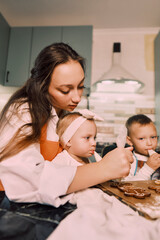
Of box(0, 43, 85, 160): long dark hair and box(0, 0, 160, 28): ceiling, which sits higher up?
box(0, 0, 160, 28): ceiling

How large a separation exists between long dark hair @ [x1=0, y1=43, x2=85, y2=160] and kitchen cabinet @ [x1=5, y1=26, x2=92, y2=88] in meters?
1.69

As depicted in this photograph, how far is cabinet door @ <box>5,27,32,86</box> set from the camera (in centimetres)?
268

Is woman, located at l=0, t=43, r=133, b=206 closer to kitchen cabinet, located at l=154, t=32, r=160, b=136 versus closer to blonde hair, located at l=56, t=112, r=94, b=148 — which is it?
blonde hair, located at l=56, t=112, r=94, b=148

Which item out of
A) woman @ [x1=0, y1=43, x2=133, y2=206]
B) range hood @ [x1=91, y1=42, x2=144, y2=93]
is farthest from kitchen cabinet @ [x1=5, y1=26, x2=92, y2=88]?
woman @ [x1=0, y1=43, x2=133, y2=206]

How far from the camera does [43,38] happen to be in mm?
2725

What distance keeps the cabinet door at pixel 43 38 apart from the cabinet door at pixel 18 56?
0.25 ft

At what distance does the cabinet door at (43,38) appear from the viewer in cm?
271

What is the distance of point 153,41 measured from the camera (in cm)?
282

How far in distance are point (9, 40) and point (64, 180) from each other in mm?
2832

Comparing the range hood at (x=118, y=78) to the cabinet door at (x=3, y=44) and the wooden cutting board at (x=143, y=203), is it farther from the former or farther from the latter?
the wooden cutting board at (x=143, y=203)

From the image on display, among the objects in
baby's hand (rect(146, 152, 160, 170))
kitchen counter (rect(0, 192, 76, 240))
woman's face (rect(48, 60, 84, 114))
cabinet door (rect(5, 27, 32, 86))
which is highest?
cabinet door (rect(5, 27, 32, 86))

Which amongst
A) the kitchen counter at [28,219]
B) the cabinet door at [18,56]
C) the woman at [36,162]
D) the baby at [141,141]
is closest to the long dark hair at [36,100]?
the woman at [36,162]

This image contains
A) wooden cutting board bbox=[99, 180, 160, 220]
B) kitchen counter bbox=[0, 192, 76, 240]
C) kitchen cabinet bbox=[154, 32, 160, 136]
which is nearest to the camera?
kitchen counter bbox=[0, 192, 76, 240]

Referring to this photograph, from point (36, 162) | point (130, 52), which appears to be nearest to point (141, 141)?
point (36, 162)
